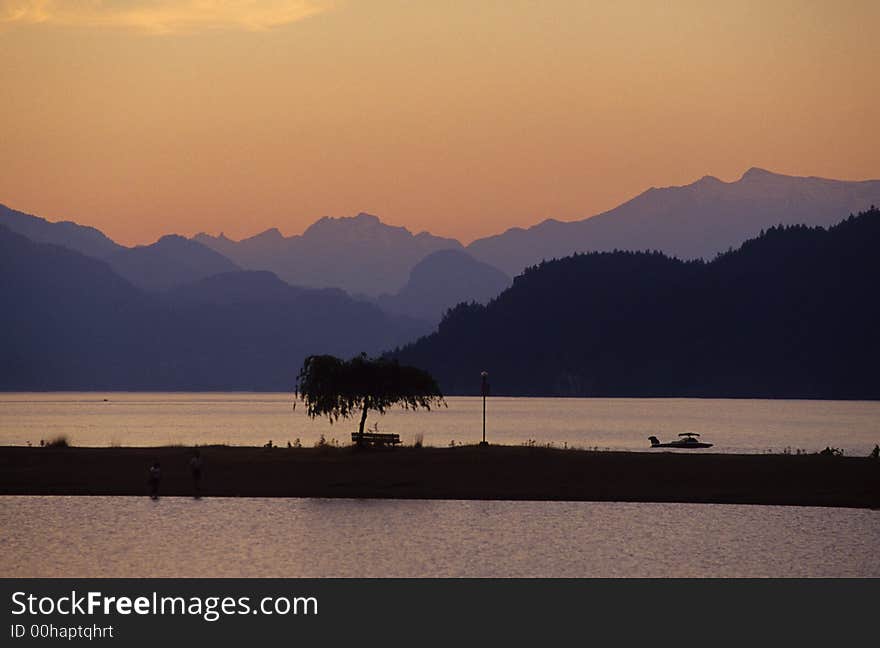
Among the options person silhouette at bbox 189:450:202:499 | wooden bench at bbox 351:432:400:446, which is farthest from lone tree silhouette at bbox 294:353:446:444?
person silhouette at bbox 189:450:202:499

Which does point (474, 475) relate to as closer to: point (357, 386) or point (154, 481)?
point (357, 386)

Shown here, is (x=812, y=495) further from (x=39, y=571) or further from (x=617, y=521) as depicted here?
(x=39, y=571)

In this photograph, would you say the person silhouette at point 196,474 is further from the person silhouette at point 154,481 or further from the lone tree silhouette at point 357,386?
the lone tree silhouette at point 357,386

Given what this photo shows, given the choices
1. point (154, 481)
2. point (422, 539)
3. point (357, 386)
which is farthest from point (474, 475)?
point (422, 539)

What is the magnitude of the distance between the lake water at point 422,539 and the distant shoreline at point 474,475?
74.0 inches

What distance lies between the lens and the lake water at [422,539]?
39.4m

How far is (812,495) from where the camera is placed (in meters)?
57.4

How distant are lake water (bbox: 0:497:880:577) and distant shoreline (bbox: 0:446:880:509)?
1879 mm

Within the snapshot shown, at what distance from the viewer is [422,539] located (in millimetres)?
45594

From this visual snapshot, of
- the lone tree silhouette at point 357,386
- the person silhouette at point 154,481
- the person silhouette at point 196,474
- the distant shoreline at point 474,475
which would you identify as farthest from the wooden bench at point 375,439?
the person silhouette at point 154,481

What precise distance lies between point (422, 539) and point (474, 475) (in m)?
17.5

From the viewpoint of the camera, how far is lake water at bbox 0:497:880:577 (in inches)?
1553

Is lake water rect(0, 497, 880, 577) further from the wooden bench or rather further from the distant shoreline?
the wooden bench
